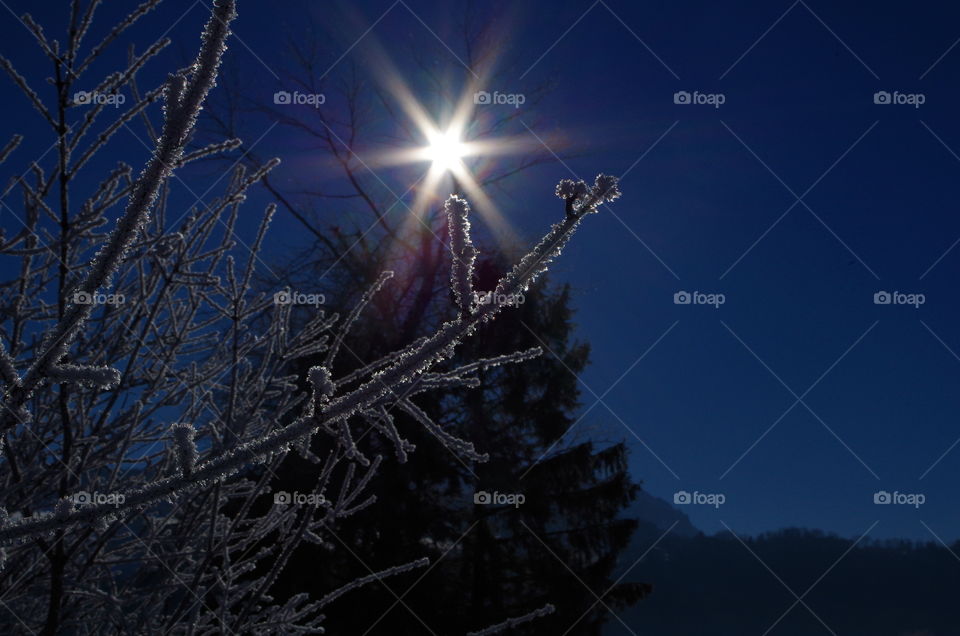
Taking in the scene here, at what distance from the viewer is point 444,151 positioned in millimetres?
13867

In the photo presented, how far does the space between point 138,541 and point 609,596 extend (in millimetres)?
10945

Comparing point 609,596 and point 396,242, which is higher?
point 396,242

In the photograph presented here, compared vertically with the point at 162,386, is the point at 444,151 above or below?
above

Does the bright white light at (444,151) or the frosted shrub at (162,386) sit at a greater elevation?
the bright white light at (444,151)

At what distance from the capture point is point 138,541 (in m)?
2.60

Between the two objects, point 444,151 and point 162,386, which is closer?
point 162,386

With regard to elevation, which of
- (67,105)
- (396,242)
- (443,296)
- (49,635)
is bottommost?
(49,635)

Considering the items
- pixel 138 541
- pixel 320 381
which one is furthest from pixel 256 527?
pixel 320 381

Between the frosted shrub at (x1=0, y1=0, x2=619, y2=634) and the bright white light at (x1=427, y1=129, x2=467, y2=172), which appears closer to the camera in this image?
the frosted shrub at (x1=0, y1=0, x2=619, y2=634)

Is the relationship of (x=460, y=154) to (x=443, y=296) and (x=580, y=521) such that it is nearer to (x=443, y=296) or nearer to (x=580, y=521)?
(x=443, y=296)

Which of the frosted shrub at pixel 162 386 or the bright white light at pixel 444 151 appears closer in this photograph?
the frosted shrub at pixel 162 386

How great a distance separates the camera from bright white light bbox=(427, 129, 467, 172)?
45.3 ft

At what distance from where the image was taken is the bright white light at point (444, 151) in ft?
45.3

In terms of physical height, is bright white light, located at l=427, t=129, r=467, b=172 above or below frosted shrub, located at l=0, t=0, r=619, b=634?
above
